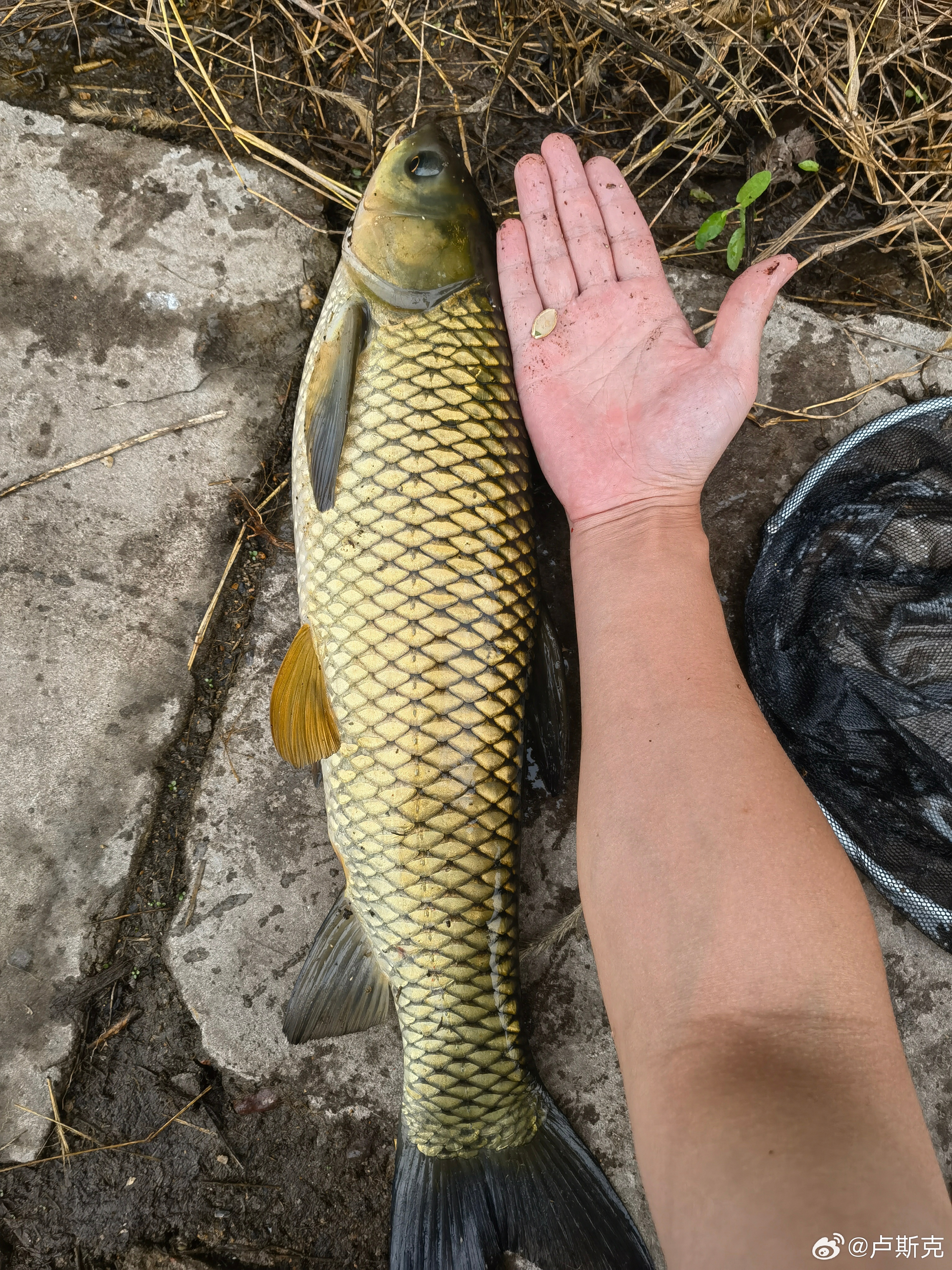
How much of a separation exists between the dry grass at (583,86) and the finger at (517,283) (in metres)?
0.31

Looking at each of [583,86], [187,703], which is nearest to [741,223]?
[583,86]

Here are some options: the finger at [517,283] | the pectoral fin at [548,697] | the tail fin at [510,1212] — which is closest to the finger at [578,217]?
the finger at [517,283]

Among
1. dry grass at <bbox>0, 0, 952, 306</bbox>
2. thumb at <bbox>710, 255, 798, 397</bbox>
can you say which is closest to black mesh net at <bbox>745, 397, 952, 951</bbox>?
thumb at <bbox>710, 255, 798, 397</bbox>

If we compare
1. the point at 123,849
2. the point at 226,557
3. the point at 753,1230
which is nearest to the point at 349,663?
the point at 226,557

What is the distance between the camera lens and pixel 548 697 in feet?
5.72

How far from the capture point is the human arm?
108 cm

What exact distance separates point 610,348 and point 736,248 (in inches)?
23.2

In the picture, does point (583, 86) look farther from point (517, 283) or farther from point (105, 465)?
point (105, 465)

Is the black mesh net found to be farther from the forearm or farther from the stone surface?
the stone surface

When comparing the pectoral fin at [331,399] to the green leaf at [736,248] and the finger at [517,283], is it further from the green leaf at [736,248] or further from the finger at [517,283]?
the green leaf at [736,248]

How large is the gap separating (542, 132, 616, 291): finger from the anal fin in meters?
1.72

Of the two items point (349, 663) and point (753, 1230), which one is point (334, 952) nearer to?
point (349, 663)

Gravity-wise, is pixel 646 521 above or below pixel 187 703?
above

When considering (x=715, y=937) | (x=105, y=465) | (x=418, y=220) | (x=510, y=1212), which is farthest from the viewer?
(x=105, y=465)
